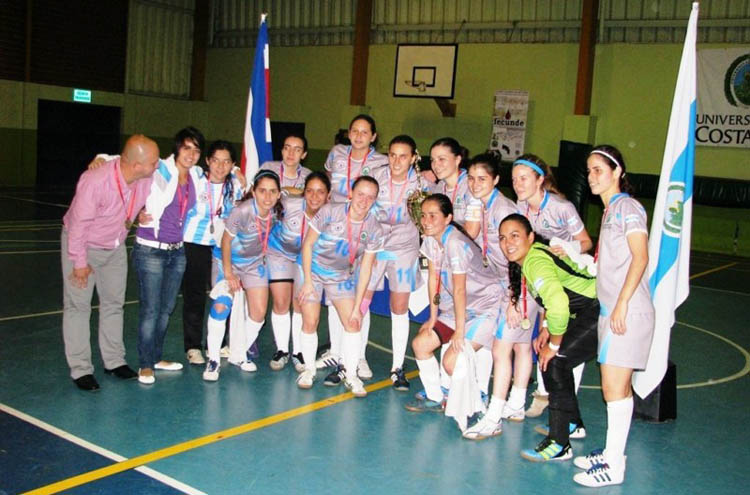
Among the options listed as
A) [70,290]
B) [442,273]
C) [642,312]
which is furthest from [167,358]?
[642,312]

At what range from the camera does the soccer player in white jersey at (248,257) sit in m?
5.55

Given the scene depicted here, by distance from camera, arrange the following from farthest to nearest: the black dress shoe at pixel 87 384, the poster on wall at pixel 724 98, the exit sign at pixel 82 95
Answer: the exit sign at pixel 82 95, the poster on wall at pixel 724 98, the black dress shoe at pixel 87 384

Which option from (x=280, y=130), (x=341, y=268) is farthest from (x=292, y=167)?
(x=280, y=130)

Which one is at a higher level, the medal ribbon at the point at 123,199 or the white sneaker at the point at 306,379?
the medal ribbon at the point at 123,199

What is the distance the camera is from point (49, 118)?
20359 millimetres

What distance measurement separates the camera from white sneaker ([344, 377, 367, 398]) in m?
5.38

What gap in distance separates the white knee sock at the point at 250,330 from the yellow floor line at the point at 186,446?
959mm

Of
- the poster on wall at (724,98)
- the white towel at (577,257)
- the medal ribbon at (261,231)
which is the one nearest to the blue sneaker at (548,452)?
the white towel at (577,257)

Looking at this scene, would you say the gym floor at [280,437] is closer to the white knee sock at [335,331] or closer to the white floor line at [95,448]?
the white floor line at [95,448]

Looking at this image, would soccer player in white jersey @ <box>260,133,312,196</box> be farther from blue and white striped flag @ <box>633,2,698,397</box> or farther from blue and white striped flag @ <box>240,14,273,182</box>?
blue and white striped flag @ <box>633,2,698,397</box>

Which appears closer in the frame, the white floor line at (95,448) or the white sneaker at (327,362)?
the white floor line at (95,448)

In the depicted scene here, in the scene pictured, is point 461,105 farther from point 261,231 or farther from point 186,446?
point 186,446

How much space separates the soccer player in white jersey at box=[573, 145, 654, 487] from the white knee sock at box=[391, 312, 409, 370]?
75.0 inches

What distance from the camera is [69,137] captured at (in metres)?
20.8
